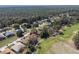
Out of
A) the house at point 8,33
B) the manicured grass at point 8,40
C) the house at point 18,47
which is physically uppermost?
the house at point 8,33

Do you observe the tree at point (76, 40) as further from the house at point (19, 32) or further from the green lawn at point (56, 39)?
the house at point (19, 32)

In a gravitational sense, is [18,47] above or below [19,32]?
below

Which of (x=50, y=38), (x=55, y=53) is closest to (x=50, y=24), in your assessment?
(x=50, y=38)

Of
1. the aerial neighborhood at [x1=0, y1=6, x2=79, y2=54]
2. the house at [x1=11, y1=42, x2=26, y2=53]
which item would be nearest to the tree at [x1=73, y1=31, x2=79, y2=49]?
the aerial neighborhood at [x1=0, y1=6, x2=79, y2=54]

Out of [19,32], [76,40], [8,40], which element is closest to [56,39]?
[76,40]

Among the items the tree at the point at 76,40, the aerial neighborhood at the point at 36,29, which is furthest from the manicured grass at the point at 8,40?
the tree at the point at 76,40

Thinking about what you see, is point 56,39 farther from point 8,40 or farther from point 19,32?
point 8,40

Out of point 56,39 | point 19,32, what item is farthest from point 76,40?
point 19,32

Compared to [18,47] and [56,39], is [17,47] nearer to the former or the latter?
[18,47]
